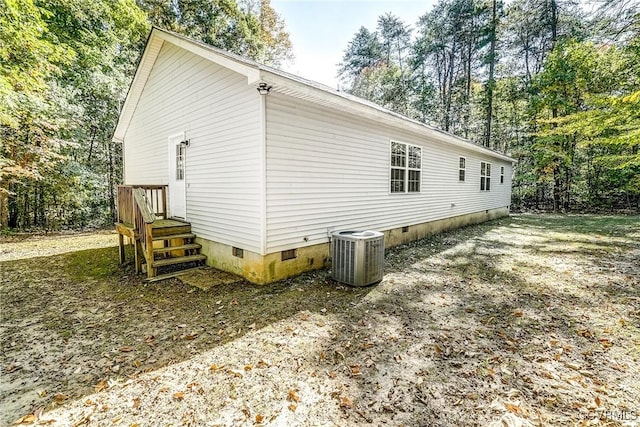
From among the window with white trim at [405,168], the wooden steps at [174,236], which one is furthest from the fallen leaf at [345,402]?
the window with white trim at [405,168]

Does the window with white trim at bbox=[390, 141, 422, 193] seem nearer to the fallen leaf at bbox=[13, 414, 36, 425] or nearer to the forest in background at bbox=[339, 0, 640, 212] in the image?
the fallen leaf at bbox=[13, 414, 36, 425]

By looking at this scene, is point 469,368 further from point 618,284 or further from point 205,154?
point 205,154

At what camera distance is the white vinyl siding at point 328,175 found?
4.79 meters

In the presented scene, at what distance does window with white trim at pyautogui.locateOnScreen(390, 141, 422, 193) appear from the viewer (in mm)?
7500

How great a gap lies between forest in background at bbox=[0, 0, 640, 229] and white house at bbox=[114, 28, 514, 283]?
351cm

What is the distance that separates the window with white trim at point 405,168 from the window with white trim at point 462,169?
3.16 meters

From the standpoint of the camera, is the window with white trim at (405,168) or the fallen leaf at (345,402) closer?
the fallen leaf at (345,402)

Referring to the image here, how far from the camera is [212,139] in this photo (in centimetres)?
568

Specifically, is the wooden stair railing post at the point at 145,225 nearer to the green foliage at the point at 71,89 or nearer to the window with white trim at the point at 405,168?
the green foliage at the point at 71,89

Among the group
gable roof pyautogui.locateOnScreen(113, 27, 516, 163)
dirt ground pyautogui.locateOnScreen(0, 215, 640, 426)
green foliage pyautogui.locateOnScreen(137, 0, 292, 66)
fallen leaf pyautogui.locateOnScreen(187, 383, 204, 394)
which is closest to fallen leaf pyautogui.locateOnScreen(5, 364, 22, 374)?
dirt ground pyautogui.locateOnScreen(0, 215, 640, 426)

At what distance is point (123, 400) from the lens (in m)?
2.21

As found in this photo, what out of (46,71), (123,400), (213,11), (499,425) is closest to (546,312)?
(499,425)

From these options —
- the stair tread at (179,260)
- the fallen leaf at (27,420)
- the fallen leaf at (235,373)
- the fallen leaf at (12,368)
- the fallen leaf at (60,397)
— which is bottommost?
the fallen leaf at (12,368)

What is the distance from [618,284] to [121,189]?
9.57 metres
